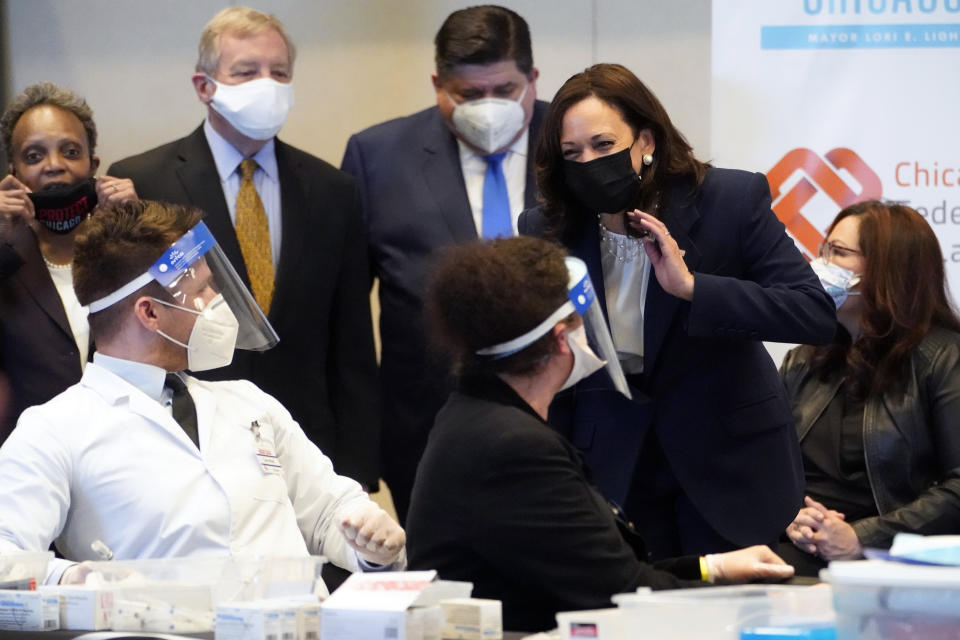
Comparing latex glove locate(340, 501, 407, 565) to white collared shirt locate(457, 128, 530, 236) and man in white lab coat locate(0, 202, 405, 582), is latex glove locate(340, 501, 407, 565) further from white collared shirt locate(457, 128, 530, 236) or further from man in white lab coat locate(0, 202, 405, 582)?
white collared shirt locate(457, 128, 530, 236)

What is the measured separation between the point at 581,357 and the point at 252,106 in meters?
1.80

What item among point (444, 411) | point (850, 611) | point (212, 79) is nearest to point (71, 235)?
point (212, 79)

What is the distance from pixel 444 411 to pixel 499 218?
6.01ft

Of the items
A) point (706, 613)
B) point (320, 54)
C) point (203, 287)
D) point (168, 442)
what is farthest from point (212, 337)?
point (320, 54)

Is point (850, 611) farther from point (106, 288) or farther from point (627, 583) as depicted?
point (106, 288)

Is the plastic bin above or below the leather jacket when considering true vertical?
above

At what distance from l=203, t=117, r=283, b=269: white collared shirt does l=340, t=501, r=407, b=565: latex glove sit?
1552mm

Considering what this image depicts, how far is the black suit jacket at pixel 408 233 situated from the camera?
Result: 4.13 meters

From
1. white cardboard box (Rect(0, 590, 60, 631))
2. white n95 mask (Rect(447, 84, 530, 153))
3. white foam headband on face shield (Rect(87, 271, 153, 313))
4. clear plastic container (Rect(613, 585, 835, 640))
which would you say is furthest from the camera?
white n95 mask (Rect(447, 84, 530, 153))

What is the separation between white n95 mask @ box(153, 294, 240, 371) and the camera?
2.77 metres

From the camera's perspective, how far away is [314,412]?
385 centimetres

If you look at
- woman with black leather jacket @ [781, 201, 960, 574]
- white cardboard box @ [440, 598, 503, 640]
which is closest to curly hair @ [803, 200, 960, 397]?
woman with black leather jacket @ [781, 201, 960, 574]

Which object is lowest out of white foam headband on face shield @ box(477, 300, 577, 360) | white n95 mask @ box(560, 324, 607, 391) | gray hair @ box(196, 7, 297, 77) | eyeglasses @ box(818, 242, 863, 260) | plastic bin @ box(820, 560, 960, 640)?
eyeglasses @ box(818, 242, 863, 260)

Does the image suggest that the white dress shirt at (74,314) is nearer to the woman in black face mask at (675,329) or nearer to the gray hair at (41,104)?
the gray hair at (41,104)
